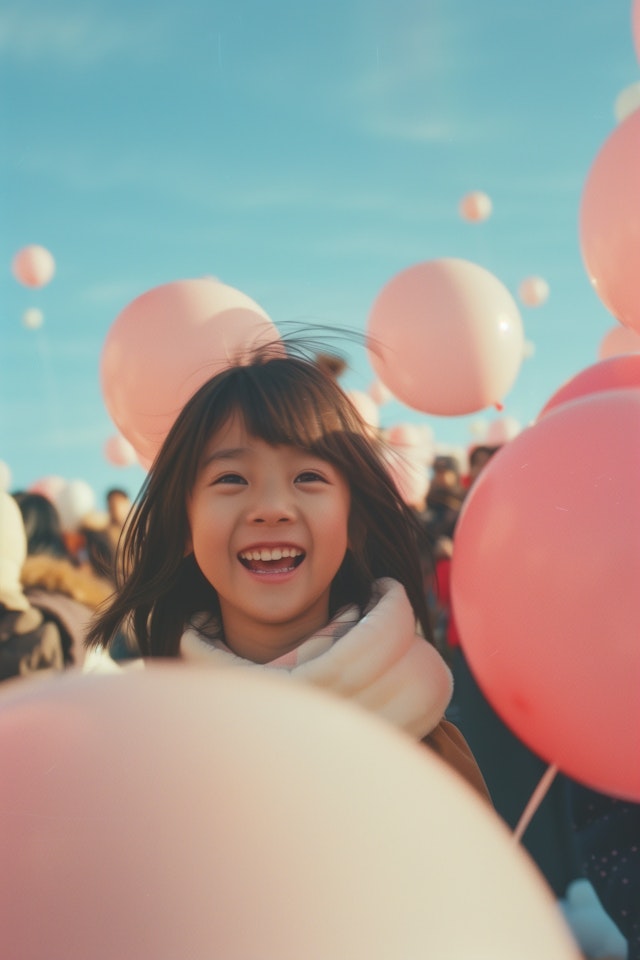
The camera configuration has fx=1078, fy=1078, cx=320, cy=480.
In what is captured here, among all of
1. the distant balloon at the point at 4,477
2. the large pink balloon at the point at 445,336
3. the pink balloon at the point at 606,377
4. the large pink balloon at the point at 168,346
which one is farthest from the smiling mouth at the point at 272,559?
the distant balloon at the point at 4,477

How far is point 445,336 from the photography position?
4008 millimetres

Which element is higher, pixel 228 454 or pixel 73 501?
pixel 228 454

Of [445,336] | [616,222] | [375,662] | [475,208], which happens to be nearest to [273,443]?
[375,662]

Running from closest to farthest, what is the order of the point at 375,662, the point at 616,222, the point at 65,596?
1. the point at 375,662
2. the point at 616,222
3. the point at 65,596

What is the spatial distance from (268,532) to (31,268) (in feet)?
28.3

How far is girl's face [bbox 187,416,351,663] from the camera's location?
1811 millimetres

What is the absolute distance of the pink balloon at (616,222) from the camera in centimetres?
235

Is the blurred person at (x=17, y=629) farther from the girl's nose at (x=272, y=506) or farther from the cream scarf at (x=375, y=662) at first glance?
the girl's nose at (x=272, y=506)

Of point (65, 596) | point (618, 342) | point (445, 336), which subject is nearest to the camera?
point (65, 596)

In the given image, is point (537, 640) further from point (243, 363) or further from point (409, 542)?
point (243, 363)

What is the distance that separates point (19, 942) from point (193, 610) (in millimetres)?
1461

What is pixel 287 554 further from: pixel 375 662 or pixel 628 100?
pixel 628 100

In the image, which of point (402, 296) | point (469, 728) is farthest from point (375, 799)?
point (469, 728)

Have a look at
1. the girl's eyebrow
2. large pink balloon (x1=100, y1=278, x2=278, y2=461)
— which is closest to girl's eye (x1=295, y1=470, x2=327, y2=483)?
the girl's eyebrow
